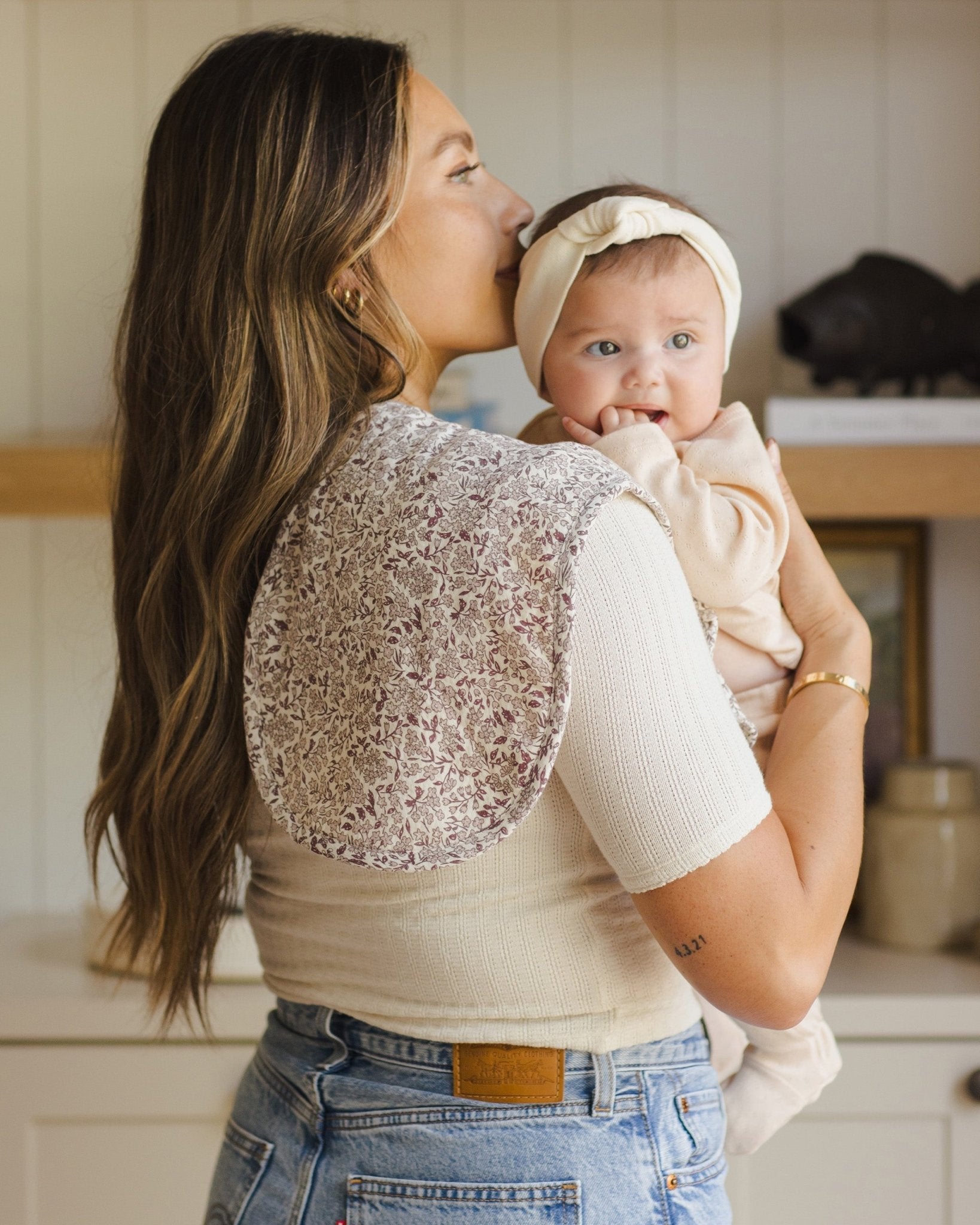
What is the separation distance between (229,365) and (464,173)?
0.27 meters

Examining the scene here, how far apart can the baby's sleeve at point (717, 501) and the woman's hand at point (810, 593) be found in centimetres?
3

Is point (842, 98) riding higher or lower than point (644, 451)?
higher

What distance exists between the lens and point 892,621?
7.25 ft

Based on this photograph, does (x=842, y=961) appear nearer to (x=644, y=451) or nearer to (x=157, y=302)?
(x=644, y=451)

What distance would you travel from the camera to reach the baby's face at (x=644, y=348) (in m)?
1.02

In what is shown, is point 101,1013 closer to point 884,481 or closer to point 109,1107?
point 109,1107

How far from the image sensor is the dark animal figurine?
1955mm

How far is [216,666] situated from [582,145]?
5.38 feet

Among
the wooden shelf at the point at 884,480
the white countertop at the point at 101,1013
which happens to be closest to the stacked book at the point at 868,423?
the wooden shelf at the point at 884,480

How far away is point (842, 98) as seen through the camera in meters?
2.18

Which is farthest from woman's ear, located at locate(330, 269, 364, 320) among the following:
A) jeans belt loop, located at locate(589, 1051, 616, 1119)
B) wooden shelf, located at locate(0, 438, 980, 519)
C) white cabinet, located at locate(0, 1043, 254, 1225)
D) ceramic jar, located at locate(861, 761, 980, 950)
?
ceramic jar, located at locate(861, 761, 980, 950)

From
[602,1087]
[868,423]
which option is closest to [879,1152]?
[868,423]

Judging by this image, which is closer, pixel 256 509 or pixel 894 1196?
pixel 256 509

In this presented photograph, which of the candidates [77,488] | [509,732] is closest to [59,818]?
[77,488]
